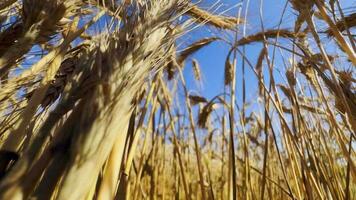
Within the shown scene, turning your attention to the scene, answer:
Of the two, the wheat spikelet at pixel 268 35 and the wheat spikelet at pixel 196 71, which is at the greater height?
the wheat spikelet at pixel 196 71

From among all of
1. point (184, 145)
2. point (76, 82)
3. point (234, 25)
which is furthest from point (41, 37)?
point (184, 145)

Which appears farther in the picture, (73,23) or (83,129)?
(73,23)

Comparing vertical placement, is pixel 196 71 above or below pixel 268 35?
above

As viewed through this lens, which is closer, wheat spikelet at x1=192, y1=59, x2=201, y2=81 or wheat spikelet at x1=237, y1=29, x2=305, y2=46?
wheat spikelet at x1=237, y1=29, x2=305, y2=46

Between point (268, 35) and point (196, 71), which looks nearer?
point (268, 35)

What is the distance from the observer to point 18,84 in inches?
33.5

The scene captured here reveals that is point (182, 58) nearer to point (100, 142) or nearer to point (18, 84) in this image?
point (18, 84)

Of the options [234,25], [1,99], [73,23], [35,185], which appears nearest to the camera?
[35,185]

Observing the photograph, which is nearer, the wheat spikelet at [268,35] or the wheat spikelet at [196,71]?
the wheat spikelet at [268,35]

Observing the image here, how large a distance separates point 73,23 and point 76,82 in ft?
1.65

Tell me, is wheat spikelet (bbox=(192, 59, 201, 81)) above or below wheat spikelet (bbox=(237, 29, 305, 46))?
above

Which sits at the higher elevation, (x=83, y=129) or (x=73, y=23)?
(x=73, y=23)

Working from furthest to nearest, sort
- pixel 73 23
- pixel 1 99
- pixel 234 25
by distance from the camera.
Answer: pixel 234 25 < pixel 73 23 < pixel 1 99

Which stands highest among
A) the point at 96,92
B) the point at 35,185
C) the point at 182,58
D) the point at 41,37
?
the point at 182,58
